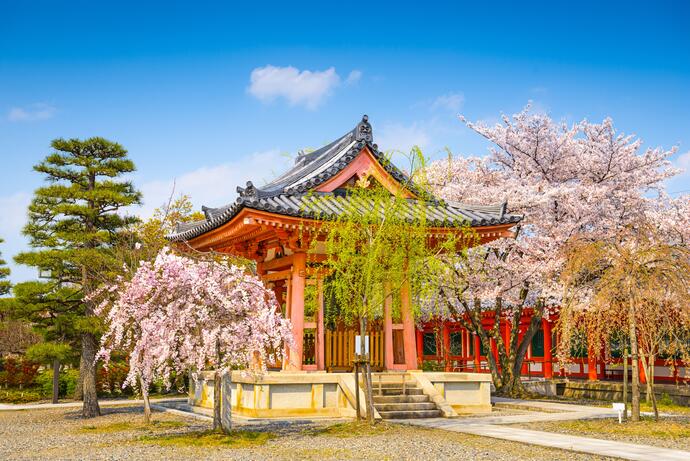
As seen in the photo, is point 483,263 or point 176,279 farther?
point 483,263

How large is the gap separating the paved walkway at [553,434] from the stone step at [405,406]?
657 mm

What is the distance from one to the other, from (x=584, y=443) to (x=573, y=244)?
557cm

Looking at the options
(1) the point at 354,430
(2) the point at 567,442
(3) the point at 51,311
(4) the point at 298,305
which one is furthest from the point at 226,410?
(3) the point at 51,311

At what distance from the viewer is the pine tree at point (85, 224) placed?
1845 cm

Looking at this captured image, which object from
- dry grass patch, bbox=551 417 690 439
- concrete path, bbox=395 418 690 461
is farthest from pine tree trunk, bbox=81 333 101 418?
→ dry grass patch, bbox=551 417 690 439

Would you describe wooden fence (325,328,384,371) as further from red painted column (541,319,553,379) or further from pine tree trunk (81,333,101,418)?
red painted column (541,319,553,379)

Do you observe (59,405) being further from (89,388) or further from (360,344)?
(360,344)

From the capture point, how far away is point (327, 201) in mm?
17438

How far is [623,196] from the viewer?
23953 millimetres

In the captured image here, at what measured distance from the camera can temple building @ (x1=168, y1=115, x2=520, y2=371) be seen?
1686 cm

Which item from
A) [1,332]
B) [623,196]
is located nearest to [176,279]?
[623,196]

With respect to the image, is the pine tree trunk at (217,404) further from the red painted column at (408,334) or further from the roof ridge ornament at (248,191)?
the red painted column at (408,334)

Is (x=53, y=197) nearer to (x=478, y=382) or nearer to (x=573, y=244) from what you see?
(x=478, y=382)

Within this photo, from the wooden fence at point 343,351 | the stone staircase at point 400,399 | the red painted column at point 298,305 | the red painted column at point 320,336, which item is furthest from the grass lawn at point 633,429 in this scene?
the red painted column at point 298,305
